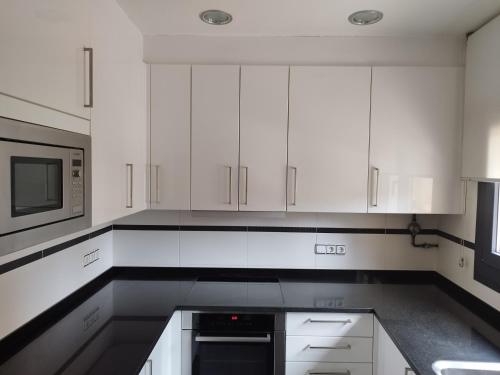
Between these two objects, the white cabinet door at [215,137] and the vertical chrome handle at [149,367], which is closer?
the vertical chrome handle at [149,367]

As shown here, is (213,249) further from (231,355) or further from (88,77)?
(88,77)

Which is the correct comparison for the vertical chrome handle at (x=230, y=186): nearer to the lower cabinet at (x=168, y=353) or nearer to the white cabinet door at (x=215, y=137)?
A: the white cabinet door at (x=215, y=137)

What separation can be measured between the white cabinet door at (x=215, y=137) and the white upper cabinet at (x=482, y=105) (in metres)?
1.22

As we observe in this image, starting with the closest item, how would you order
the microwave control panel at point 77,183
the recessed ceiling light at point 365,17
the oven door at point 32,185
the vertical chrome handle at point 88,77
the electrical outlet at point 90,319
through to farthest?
1. the oven door at point 32,185
2. the microwave control panel at point 77,183
3. the vertical chrome handle at point 88,77
4. the electrical outlet at point 90,319
5. the recessed ceiling light at point 365,17

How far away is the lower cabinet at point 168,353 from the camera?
55.8 inches

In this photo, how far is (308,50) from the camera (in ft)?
6.24

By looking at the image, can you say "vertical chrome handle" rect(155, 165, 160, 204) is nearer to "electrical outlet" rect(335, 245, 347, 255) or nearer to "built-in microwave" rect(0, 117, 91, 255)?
"built-in microwave" rect(0, 117, 91, 255)

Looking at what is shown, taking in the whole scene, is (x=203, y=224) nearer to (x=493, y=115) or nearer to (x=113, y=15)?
(x=113, y=15)

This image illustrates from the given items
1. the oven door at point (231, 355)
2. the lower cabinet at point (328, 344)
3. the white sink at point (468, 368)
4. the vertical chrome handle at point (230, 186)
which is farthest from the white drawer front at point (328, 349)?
the vertical chrome handle at point (230, 186)

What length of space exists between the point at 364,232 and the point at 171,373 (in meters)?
1.40

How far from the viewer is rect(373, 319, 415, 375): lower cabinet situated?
141 centimetres

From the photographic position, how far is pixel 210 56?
1921 mm

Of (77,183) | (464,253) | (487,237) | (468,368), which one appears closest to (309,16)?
(77,183)

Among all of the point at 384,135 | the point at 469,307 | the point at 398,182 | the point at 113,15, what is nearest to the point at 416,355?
the point at 469,307
